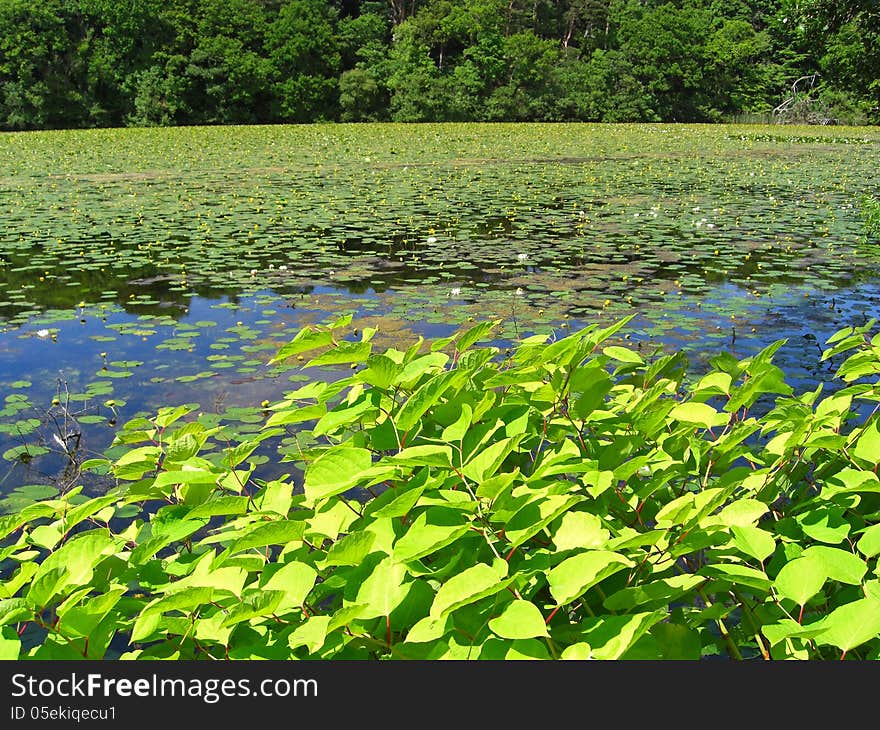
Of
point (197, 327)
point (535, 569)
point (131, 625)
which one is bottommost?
point (197, 327)

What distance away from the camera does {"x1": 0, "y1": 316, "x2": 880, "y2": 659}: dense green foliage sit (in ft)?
2.60

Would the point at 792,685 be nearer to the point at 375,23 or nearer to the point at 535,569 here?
the point at 535,569

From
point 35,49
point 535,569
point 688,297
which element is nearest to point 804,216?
point 688,297

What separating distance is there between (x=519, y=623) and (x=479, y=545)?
0.20 m

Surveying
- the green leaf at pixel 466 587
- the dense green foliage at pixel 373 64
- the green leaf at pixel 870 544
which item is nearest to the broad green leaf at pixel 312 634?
the green leaf at pixel 466 587

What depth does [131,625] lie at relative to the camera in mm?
903

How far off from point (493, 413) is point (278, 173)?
1205 centimetres

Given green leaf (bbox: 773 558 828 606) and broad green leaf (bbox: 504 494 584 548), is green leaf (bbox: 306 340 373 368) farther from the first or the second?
green leaf (bbox: 773 558 828 606)

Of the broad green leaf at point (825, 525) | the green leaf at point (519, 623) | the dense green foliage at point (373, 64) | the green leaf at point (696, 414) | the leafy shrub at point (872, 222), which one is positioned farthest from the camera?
the dense green foliage at point (373, 64)

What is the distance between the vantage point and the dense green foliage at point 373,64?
84.5ft

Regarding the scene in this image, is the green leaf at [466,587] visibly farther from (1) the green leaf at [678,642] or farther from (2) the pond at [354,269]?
(2) the pond at [354,269]

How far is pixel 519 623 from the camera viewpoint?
0.74 meters

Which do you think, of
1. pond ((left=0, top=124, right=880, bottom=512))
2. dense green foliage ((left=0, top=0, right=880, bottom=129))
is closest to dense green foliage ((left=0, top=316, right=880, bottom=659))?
pond ((left=0, top=124, right=880, bottom=512))

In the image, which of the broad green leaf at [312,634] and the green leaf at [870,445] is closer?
the broad green leaf at [312,634]
